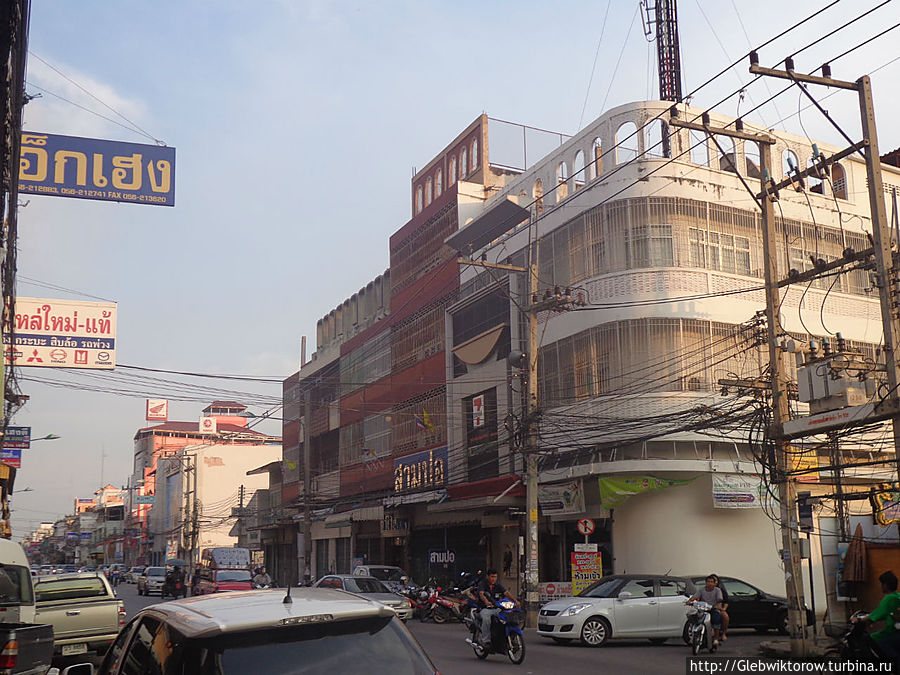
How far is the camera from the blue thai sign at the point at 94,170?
1436 centimetres

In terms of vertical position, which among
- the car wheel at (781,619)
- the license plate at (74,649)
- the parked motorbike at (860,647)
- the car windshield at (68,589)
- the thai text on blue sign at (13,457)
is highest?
the thai text on blue sign at (13,457)

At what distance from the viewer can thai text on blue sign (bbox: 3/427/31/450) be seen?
36094 millimetres

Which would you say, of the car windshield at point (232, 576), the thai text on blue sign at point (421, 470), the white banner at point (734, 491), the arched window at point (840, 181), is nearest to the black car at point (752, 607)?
the white banner at point (734, 491)

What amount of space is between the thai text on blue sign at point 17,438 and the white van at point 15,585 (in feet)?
87.3

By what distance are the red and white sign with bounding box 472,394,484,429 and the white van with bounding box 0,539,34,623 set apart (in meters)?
24.5

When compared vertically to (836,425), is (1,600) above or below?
below

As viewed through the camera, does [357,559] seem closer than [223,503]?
Yes

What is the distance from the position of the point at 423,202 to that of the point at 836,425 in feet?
107

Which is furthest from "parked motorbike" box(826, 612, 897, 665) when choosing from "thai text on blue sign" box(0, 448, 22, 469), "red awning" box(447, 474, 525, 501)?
"thai text on blue sign" box(0, 448, 22, 469)

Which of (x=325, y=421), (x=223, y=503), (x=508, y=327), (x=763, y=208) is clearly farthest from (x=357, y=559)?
(x=223, y=503)

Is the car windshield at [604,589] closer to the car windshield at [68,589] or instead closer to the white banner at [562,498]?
the white banner at [562,498]

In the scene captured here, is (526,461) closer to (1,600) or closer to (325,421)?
(1,600)

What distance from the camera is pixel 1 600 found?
1095 centimetres

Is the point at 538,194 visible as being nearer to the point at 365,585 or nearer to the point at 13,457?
the point at 365,585
